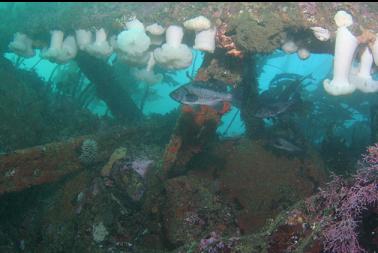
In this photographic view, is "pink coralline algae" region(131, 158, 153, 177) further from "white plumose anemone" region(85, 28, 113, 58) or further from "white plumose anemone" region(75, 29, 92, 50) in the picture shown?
"white plumose anemone" region(75, 29, 92, 50)

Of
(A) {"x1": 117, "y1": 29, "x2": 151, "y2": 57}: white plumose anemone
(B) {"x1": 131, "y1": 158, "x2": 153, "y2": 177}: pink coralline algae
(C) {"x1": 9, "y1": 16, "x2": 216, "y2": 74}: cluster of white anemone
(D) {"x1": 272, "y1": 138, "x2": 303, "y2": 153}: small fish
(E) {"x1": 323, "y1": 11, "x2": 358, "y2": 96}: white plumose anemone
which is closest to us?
(E) {"x1": 323, "y1": 11, "x2": 358, "y2": 96}: white plumose anemone

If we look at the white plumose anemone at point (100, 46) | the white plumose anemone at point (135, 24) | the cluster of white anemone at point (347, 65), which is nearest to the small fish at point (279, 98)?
the cluster of white anemone at point (347, 65)

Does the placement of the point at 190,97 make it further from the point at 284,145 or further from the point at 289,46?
the point at 289,46

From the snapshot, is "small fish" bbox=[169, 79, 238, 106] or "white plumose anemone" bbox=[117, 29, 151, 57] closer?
"small fish" bbox=[169, 79, 238, 106]

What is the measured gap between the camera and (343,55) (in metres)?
5.20

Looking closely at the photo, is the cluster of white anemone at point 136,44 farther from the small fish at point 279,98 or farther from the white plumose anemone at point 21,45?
the small fish at point 279,98

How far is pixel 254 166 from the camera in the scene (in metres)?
6.11

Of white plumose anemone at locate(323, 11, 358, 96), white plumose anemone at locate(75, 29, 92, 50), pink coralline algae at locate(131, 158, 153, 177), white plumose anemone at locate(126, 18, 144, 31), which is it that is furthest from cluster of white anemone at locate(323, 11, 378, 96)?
white plumose anemone at locate(75, 29, 92, 50)

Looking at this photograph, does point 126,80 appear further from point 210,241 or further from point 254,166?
point 210,241

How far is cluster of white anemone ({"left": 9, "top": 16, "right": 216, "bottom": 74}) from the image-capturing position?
588 cm

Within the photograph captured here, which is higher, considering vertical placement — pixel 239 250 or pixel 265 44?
pixel 265 44

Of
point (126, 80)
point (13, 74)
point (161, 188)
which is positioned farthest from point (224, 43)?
point (126, 80)

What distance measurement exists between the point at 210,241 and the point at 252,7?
3.89m

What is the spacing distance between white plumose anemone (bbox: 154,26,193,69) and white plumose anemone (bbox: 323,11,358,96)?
2710 millimetres
